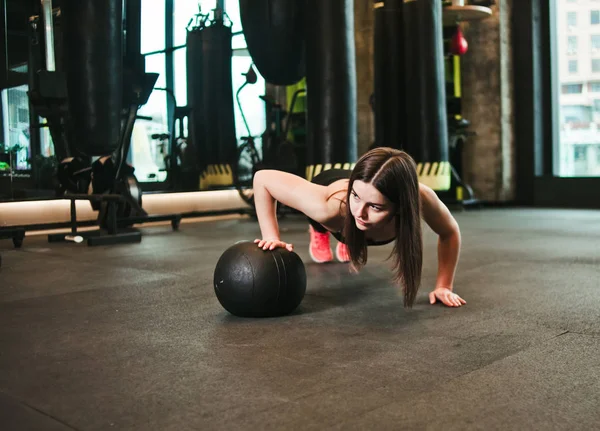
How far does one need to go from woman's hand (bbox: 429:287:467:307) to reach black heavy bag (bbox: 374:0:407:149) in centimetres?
311

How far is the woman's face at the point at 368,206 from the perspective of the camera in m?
1.71

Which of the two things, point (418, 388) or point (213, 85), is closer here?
point (418, 388)

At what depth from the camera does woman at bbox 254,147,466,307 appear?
1720 mm

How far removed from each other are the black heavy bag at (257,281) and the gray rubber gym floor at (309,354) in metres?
Answer: 0.05

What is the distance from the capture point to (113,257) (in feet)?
11.2

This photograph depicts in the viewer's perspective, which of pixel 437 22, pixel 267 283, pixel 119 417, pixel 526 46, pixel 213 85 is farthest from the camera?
pixel 526 46

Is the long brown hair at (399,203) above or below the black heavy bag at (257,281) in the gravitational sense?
above

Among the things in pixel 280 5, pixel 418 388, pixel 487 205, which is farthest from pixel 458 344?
pixel 487 205

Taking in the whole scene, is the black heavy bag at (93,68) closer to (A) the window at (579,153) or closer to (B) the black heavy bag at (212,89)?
(B) the black heavy bag at (212,89)

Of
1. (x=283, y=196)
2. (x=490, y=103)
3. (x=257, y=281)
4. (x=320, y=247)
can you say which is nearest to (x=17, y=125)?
(x=320, y=247)

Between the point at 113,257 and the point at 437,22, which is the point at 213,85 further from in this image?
the point at 113,257

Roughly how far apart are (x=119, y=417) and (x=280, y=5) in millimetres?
3198

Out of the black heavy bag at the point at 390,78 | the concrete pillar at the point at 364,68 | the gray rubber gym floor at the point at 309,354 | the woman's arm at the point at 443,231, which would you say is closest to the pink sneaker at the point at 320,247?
the gray rubber gym floor at the point at 309,354

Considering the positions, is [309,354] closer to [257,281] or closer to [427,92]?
[257,281]
